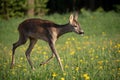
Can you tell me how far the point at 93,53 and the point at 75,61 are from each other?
45.1 inches

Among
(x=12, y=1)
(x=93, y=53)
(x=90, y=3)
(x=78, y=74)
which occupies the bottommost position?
(x=90, y=3)

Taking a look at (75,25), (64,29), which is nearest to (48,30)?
(64,29)

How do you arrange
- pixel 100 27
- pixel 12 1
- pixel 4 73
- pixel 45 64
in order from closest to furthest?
1. pixel 4 73
2. pixel 45 64
3. pixel 100 27
4. pixel 12 1

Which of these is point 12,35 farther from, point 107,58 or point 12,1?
point 107,58

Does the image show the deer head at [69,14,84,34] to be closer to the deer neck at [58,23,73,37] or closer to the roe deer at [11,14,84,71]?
the roe deer at [11,14,84,71]

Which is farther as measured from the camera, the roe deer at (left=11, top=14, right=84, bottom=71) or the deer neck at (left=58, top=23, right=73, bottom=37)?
the deer neck at (left=58, top=23, right=73, bottom=37)

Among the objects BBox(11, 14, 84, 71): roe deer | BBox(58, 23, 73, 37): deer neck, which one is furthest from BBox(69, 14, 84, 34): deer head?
BBox(58, 23, 73, 37): deer neck

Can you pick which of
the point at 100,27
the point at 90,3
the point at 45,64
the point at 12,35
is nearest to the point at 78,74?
the point at 45,64

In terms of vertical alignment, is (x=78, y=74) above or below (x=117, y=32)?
above

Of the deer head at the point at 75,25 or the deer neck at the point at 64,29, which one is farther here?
the deer neck at the point at 64,29

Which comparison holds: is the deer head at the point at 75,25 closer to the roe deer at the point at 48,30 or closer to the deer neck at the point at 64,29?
the roe deer at the point at 48,30

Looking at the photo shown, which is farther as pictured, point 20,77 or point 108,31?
point 108,31

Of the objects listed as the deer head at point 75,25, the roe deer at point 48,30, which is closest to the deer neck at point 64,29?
the roe deer at point 48,30

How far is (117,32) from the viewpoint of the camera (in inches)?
747
